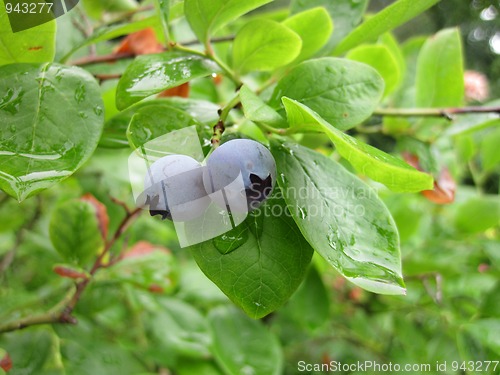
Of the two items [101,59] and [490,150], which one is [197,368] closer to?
[101,59]

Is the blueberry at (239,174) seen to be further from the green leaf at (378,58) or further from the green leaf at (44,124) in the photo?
the green leaf at (378,58)

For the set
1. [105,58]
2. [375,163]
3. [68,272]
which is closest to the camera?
[375,163]

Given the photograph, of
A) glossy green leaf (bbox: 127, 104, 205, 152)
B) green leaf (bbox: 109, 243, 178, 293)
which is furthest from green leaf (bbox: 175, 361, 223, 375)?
glossy green leaf (bbox: 127, 104, 205, 152)

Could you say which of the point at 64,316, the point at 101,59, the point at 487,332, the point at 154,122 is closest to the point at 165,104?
the point at 154,122

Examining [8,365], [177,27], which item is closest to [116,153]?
[177,27]

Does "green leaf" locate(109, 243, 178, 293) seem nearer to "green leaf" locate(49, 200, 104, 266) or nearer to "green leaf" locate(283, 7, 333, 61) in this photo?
"green leaf" locate(49, 200, 104, 266)

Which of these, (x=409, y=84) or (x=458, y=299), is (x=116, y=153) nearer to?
(x=409, y=84)

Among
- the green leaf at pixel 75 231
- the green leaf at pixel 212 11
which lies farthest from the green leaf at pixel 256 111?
the green leaf at pixel 75 231
